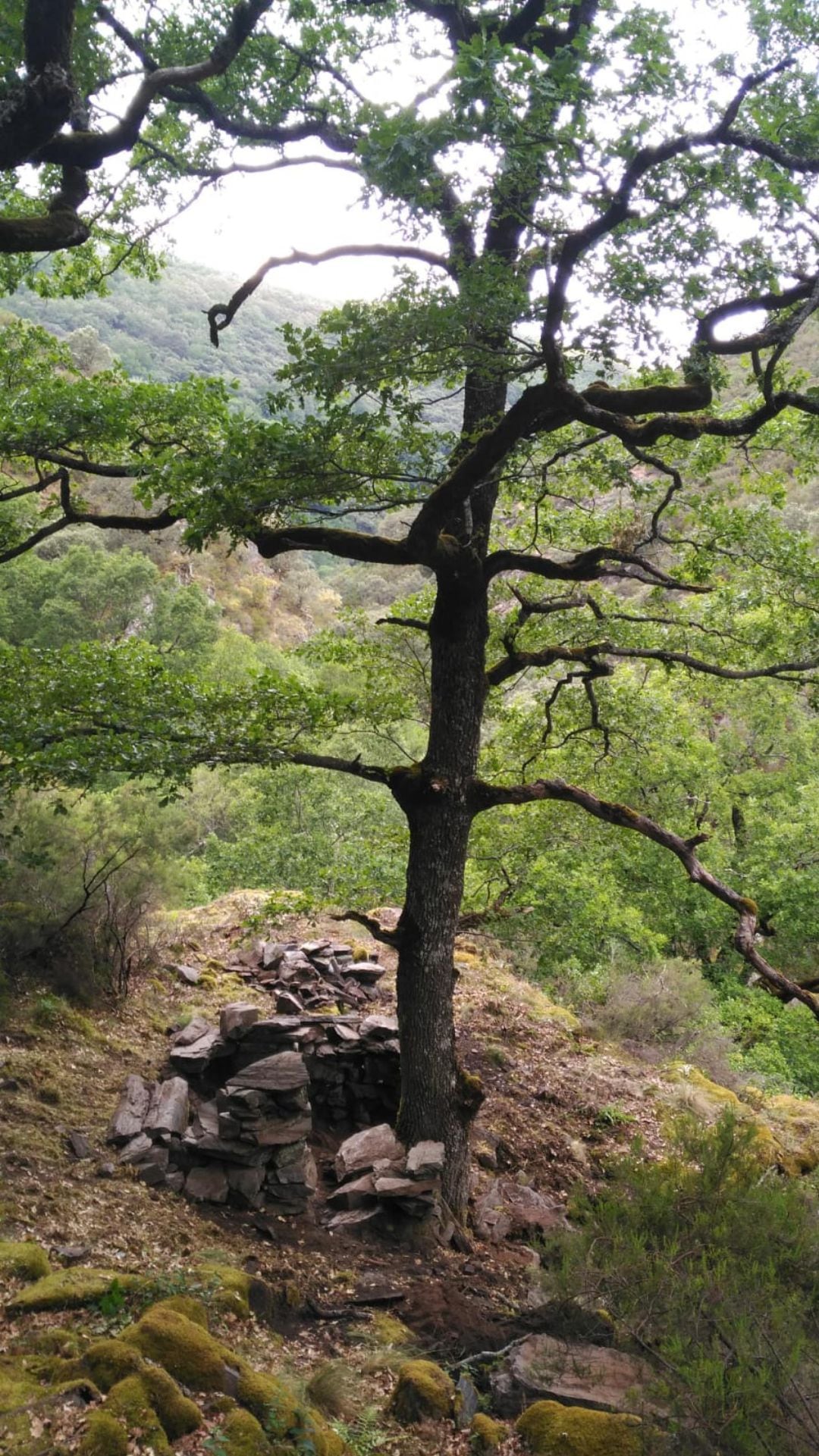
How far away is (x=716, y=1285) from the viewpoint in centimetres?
458

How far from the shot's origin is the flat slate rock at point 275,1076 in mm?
6957

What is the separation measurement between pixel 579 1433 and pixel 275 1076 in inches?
141

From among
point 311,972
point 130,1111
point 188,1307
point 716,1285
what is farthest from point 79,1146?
point 311,972

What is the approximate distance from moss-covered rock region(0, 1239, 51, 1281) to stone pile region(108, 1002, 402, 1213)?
1.81 m

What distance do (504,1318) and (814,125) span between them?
6.83 metres

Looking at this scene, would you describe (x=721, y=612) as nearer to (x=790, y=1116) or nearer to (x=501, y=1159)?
(x=501, y=1159)

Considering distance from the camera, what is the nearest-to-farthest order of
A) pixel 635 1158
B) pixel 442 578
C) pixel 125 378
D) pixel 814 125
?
pixel 814 125, pixel 635 1158, pixel 442 578, pixel 125 378

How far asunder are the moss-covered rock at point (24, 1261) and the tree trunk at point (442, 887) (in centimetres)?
319

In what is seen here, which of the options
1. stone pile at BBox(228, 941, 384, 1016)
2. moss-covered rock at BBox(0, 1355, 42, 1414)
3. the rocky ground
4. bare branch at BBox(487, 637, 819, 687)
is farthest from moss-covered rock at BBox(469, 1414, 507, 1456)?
stone pile at BBox(228, 941, 384, 1016)

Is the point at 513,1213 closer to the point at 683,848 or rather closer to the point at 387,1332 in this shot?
the point at 387,1332

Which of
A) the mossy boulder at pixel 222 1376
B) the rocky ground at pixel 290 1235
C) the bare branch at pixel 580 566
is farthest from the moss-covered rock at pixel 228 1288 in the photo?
the bare branch at pixel 580 566

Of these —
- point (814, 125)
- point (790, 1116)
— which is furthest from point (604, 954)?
point (814, 125)

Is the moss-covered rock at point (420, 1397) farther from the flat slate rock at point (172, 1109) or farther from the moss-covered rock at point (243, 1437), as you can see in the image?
the flat slate rock at point (172, 1109)

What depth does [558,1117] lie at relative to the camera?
9266mm
